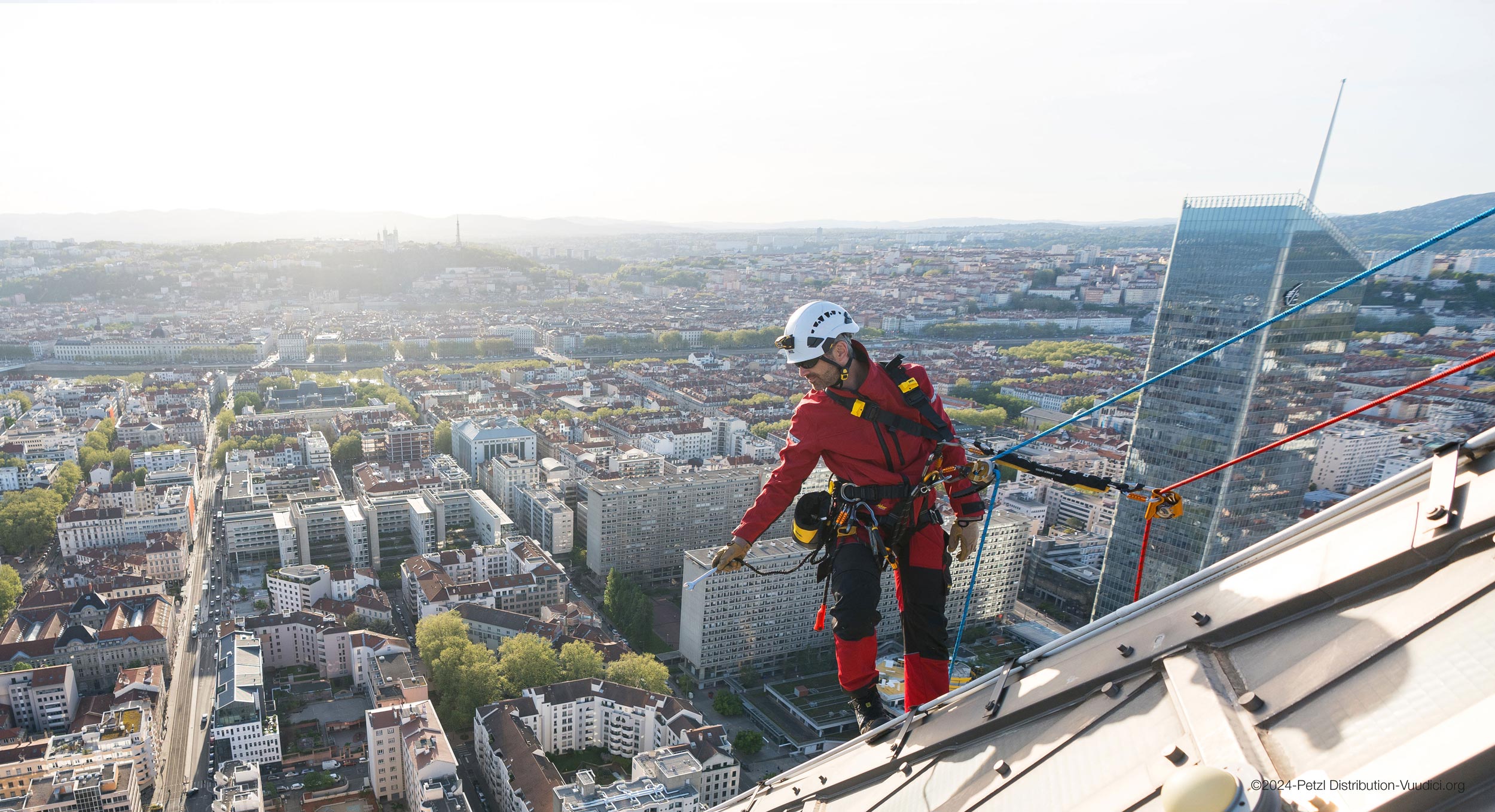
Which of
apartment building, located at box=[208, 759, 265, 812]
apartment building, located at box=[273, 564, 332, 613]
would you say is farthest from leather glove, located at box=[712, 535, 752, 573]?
apartment building, located at box=[273, 564, 332, 613]

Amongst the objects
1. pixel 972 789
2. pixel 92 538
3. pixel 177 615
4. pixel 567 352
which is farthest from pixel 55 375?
pixel 972 789

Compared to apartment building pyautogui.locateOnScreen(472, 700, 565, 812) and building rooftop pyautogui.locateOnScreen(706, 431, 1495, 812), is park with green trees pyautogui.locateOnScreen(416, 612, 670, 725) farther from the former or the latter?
building rooftop pyautogui.locateOnScreen(706, 431, 1495, 812)

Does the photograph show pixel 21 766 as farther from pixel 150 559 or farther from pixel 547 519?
pixel 547 519

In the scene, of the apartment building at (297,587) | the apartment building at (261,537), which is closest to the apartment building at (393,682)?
the apartment building at (297,587)

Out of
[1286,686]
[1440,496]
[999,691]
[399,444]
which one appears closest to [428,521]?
[399,444]

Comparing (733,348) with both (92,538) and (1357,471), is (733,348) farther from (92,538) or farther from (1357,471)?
(1357,471)

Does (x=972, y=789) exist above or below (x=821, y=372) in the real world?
below

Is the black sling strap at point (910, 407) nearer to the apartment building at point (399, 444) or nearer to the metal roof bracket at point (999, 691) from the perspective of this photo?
the metal roof bracket at point (999, 691)
